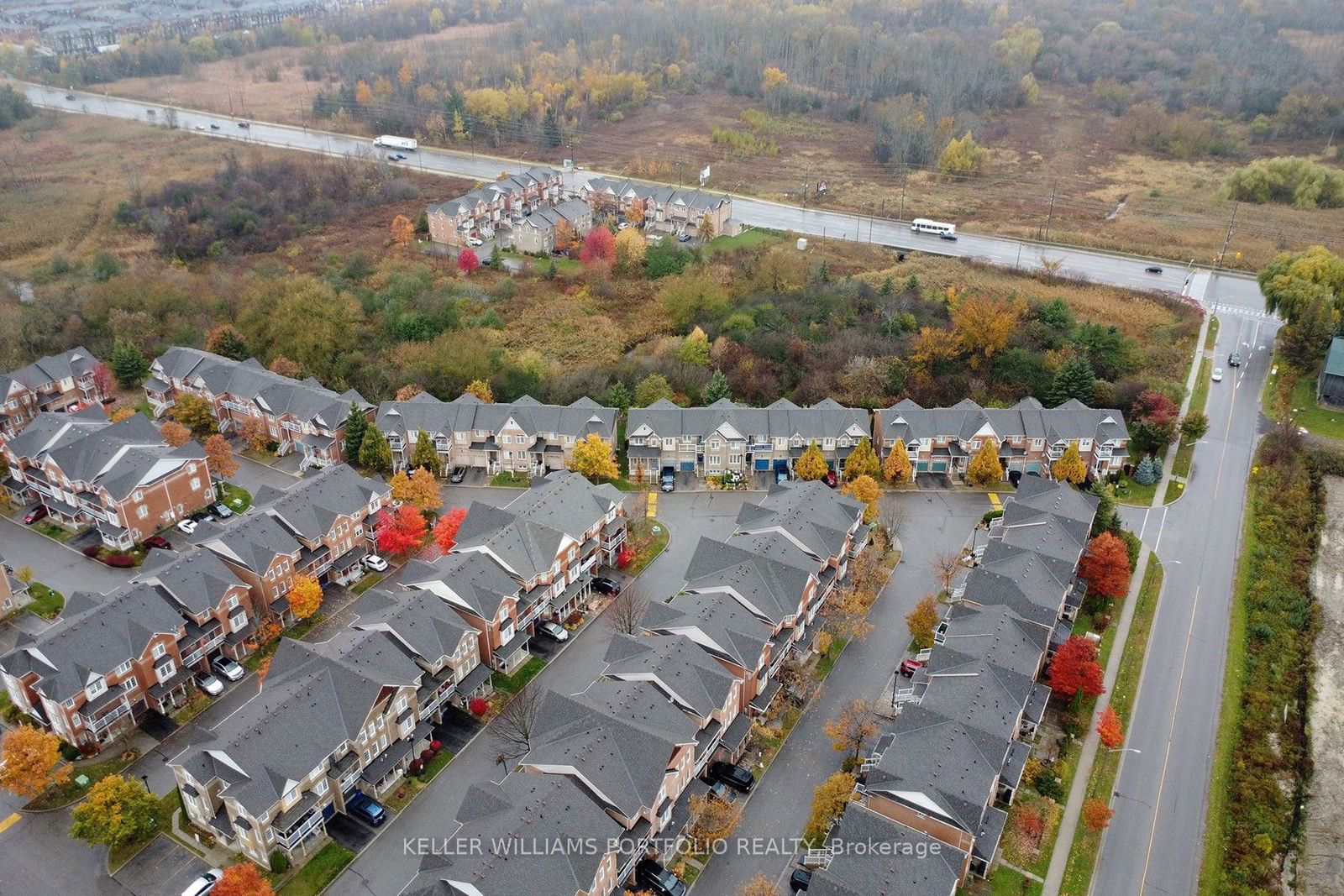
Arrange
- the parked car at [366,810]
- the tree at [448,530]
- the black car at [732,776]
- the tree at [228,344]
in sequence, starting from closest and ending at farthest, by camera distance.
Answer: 1. the parked car at [366,810]
2. the black car at [732,776]
3. the tree at [448,530]
4. the tree at [228,344]

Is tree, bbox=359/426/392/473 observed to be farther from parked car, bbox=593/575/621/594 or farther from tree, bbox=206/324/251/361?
tree, bbox=206/324/251/361

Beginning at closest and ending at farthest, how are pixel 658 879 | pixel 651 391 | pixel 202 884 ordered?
1. pixel 202 884
2. pixel 658 879
3. pixel 651 391

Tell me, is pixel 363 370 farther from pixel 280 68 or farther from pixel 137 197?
pixel 280 68

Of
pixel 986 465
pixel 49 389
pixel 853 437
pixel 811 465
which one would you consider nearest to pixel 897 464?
pixel 853 437

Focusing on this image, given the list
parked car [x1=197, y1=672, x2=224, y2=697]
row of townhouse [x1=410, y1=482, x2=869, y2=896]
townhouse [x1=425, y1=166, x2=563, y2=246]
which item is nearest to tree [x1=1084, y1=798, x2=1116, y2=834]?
row of townhouse [x1=410, y1=482, x2=869, y2=896]

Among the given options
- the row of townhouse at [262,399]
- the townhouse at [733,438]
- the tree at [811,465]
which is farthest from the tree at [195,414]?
the tree at [811,465]

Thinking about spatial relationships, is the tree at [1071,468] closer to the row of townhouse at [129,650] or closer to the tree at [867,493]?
the tree at [867,493]

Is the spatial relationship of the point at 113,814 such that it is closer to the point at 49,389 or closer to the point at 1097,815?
the point at 1097,815
